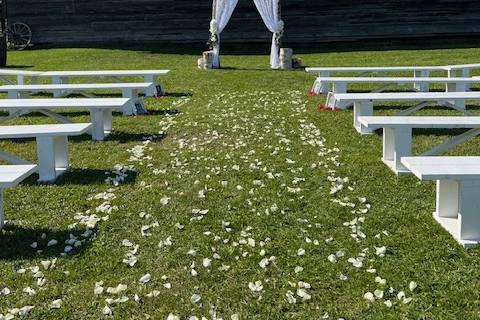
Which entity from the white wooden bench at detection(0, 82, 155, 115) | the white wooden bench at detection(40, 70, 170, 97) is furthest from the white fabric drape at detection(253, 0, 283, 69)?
the white wooden bench at detection(0, 82, 155, 115)

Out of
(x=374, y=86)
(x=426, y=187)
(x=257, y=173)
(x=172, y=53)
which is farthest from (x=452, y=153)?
(x=172, y=53)

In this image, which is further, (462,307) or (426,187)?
(426,187)

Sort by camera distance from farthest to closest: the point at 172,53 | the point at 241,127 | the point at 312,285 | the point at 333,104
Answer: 1. the point at 172,53
2. the point at 333,104
3. the point at 241,127
4. the point at 312,285

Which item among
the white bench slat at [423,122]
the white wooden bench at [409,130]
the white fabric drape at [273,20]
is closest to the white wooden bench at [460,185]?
the white wooden bench at [409,130]

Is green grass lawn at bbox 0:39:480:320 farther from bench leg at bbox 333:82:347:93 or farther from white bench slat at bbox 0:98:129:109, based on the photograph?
bench leg at bbox 333:82:347:93

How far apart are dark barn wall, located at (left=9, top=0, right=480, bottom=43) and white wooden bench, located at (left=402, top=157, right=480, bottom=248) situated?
1889 centimetres

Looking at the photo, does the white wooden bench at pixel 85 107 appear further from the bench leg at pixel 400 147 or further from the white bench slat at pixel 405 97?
the bench leg at pixel 400 147

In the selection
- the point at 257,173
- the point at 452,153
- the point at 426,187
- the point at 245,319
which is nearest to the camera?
the point at 245,319

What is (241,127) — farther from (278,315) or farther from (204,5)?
(204,5)

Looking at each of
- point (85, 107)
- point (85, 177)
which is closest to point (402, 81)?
point (85, 107)

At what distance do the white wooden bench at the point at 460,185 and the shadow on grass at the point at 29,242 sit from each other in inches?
90.0

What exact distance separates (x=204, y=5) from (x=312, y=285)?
2041 centimetres

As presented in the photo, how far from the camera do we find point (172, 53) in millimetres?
20891

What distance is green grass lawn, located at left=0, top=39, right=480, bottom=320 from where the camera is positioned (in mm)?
3457
